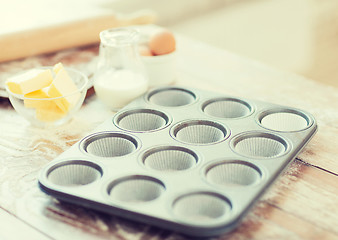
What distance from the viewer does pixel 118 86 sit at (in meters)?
1.10

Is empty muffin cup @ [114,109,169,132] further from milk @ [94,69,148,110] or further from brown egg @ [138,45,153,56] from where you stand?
brown egg @ [138,45,153,56]

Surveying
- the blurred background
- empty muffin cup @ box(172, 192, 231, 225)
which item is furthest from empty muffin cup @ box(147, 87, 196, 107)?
the blurred background

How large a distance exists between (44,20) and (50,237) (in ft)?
2.82

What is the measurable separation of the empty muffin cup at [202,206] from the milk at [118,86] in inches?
15.9

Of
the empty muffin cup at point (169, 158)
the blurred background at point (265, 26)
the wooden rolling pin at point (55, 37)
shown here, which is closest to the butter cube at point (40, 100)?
the empty muffin cup at point (169, 158)

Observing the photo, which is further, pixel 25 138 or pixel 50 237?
pixel 25 138

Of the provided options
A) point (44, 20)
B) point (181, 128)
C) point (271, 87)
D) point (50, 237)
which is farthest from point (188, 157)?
point (44, 20)

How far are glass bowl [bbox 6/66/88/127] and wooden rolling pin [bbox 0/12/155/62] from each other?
35 cm

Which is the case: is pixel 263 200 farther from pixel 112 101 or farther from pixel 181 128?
pixel 112 101

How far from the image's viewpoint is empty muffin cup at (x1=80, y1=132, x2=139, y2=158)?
910mm

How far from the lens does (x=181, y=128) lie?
953 millimetres

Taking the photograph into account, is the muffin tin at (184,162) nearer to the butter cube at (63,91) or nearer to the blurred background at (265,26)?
the butter cube at (63,91)

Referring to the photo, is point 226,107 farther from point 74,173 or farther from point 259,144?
point 74,173

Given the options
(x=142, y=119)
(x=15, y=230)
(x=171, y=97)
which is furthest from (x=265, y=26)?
(x=15, y=230)
